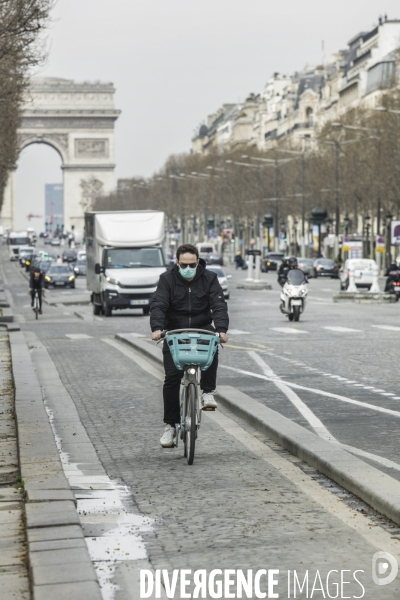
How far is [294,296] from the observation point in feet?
115

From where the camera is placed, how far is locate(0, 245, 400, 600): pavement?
23.2ft

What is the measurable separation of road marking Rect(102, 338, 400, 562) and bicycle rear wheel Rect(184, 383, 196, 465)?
54 cm

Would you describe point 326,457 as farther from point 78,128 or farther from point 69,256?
point 78,128

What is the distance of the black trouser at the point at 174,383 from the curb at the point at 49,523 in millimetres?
834

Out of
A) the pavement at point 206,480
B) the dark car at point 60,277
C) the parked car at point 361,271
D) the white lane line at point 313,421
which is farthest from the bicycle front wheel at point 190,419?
the dark car at point 60,277

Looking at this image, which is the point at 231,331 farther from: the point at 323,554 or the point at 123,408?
the point at 323,554

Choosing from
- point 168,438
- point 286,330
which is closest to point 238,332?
point 286,330

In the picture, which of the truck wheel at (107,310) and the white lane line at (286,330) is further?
the truck wheel at (107,310)

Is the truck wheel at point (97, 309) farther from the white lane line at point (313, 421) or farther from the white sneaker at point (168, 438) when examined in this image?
the white sneaker at point (168, 438)

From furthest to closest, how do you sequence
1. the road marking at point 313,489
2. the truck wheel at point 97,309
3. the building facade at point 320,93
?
the building facade at point 320,93, the truck wheel at point 97,309, the road marking at point 313,489

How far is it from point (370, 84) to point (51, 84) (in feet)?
208

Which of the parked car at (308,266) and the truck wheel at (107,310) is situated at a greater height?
the truck wheel at (107,310)

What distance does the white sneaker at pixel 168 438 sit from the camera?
11.0 metres

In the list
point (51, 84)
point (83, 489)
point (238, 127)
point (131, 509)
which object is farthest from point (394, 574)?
point (238, 127)
